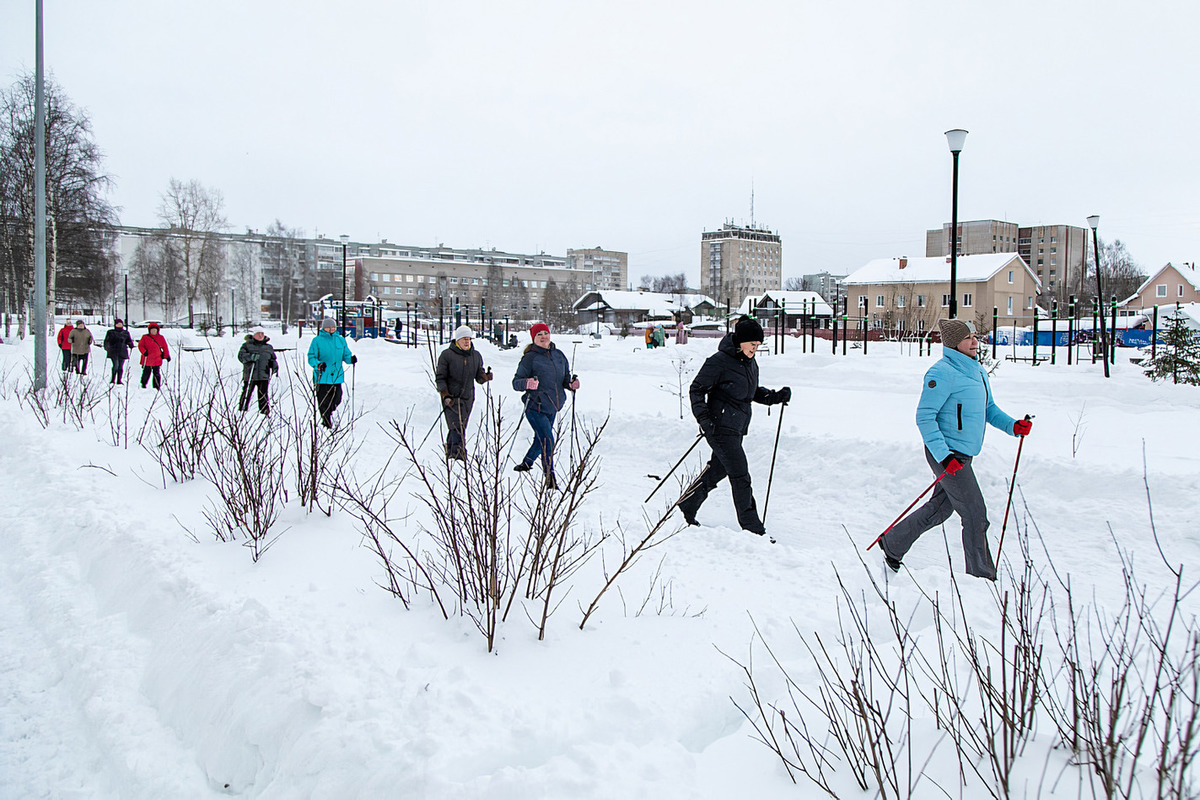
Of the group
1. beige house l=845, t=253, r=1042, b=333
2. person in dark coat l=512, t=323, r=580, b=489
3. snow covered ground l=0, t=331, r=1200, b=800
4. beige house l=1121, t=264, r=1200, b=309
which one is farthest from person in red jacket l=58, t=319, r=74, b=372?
beige house l=1121, t=264, r=1200, b=309

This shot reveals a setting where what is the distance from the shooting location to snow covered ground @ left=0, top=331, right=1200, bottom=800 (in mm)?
2428

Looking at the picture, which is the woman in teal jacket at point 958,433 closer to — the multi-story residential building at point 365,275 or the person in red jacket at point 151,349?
the person in red jacket at point 151,349

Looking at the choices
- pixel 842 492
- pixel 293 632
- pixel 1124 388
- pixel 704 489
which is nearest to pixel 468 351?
pixel 704 489

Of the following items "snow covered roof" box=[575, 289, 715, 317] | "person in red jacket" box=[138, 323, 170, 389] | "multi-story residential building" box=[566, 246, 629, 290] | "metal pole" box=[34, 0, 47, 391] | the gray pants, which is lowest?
the gray pants

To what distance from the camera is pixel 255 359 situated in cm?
1053

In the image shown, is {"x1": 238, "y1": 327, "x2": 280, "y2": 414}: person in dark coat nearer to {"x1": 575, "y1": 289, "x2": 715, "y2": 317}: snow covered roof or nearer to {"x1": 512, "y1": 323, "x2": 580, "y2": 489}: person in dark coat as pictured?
{"x1": 512, "y1": 323, "x2": 580, "y2": 489}: person in dark coat

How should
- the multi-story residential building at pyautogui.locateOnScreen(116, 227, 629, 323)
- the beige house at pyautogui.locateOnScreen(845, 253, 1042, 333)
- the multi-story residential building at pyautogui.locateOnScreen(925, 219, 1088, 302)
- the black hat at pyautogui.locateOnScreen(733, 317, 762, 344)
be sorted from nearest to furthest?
the black hat at pyautogui.locateOnScreen(733, 317, 762, 344) < the beige house at pyautogui.locateOnScreen(845, 253, 1042, 333) < the multi-story residential building at pyautogui.locateOnScreen(116, 227, 629, 323) < the multi-story residential building at pyautogui.locateOnScreen(925, 219, 1088, 302)

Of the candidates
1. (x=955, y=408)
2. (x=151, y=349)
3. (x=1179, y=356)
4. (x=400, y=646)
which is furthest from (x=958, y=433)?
(x=151, y=349)

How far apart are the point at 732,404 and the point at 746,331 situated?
53cm

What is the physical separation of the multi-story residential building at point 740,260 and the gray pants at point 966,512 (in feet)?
372

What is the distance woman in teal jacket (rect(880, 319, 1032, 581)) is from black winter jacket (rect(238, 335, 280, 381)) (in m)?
8.66

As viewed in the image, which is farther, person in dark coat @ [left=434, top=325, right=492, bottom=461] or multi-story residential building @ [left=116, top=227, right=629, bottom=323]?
multi-story residential building @ [left=116, top=227, right=629, bottom=323]

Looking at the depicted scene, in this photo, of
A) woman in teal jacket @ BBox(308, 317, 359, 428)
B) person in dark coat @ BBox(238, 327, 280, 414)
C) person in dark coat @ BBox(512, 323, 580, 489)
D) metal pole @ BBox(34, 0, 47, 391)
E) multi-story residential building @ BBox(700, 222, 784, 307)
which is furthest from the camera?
multi-story residential building @ BBox(700, 222, 784, 307)

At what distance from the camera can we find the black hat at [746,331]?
5.43m
